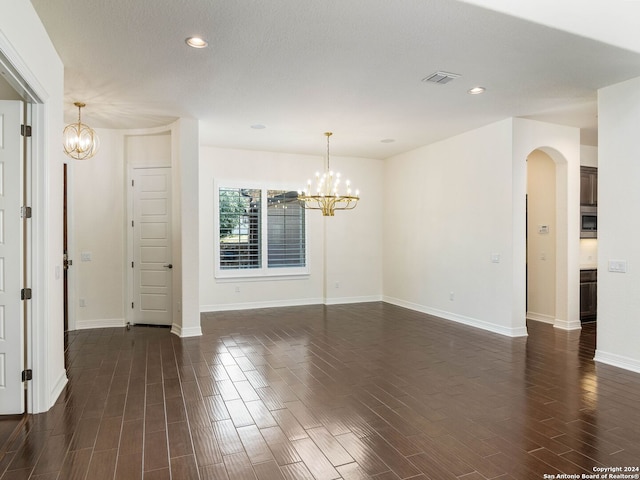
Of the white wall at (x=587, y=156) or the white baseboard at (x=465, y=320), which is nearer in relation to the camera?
the white baseboard at (x=465, y=320)

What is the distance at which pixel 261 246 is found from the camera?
753 centimetres

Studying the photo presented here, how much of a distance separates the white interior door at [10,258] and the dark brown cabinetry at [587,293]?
714 cm

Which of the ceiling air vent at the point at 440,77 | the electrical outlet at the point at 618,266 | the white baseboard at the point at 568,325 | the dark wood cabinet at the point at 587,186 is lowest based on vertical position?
the white baseboard at the point at 568,325

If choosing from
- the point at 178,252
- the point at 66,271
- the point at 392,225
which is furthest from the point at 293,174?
the point at 66,271

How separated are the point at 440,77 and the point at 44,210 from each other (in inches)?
150

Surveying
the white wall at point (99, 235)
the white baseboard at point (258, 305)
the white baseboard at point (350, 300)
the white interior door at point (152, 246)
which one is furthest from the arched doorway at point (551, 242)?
the white wall at point (99, 235)

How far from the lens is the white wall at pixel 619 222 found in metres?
4.04

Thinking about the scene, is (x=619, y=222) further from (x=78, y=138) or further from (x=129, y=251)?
(x=129, y=251)

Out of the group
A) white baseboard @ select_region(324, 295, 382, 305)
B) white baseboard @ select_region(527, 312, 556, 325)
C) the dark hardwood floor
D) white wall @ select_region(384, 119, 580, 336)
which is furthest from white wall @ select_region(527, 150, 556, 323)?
white baseboard @ select_region(324, 295, 382, 305)

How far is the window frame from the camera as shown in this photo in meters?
7.21

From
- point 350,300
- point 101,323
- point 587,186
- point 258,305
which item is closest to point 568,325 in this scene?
point 587,186

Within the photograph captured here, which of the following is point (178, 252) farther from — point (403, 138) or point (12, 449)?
point (403, 138)

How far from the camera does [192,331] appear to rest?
216 inches

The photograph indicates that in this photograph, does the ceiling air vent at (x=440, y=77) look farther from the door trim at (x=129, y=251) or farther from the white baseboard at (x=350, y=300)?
the white baseboard at (x=350, y=300)
